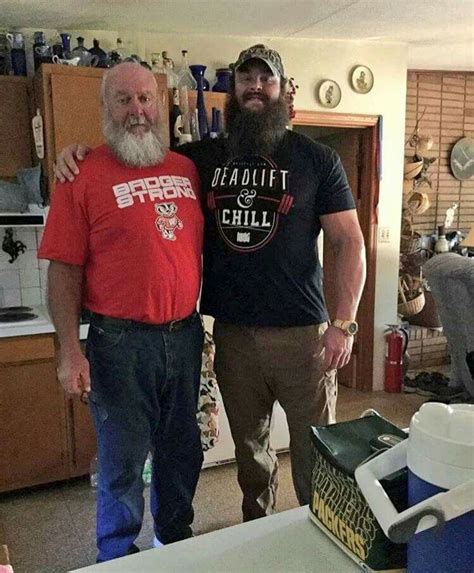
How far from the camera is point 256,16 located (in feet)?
9.48

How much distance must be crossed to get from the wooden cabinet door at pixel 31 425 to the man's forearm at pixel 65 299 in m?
1.07

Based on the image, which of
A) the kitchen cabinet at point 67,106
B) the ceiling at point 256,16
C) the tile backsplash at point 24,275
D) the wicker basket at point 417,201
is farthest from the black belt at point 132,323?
the wicker basket at point 417,201

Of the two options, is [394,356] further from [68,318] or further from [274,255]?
[68,318]

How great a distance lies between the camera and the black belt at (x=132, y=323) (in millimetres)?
1600

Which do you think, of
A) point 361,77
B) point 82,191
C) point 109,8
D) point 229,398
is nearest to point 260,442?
point 229,398

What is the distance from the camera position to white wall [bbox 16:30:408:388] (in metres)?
3.19

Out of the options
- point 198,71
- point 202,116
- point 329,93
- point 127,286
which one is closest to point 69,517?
point 127,286

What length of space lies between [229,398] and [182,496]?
345 millimetres

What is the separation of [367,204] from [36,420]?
2.45 meters

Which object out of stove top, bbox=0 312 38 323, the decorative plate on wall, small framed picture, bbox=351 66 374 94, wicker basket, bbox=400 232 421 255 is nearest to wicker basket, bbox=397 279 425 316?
wicker basket, bbox=400 232 421 255

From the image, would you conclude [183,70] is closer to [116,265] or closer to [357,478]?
[116,265]

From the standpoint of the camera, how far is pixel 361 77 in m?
3.64

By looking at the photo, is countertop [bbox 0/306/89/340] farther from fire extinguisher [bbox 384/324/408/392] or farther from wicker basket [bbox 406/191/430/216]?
wicker basket [bbox 406/191/430/216]

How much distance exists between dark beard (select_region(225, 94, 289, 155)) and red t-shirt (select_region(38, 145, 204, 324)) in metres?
0.29
